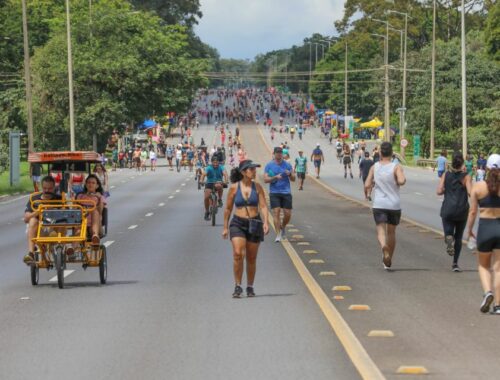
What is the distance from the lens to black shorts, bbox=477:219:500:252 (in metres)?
13.0

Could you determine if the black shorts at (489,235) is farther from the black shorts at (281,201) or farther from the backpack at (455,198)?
the black shorts at (281,201)

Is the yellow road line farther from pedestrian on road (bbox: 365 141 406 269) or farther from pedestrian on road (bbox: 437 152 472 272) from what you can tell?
pedestrian on road (bbox: 437 152 472 272)

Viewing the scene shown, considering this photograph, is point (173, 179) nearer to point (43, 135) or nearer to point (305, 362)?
point (43, 135)

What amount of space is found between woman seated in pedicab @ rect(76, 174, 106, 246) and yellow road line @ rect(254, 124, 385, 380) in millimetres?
2810

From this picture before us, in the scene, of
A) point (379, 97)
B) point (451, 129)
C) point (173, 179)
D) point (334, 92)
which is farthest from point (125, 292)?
point (334, 92)

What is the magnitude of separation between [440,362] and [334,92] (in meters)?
167

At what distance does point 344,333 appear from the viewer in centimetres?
1145

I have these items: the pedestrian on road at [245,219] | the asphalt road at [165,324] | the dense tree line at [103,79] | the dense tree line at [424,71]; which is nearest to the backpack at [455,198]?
the asphalt road at [165,324]

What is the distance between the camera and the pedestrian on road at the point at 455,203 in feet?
58.6

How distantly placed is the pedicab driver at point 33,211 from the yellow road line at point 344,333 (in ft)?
11.6

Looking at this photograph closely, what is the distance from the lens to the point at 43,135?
8656 centimetres

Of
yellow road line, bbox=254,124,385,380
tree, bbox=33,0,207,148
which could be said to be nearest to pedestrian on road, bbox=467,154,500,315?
yellow road line, bbox=254,124,385,380

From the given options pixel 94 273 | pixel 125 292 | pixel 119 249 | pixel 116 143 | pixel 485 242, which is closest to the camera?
pixel 485 242

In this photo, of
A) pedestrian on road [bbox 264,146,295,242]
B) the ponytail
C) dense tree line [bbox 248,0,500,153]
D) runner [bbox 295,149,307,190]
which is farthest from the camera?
dense tree line [bbox 248,0,500,153]
